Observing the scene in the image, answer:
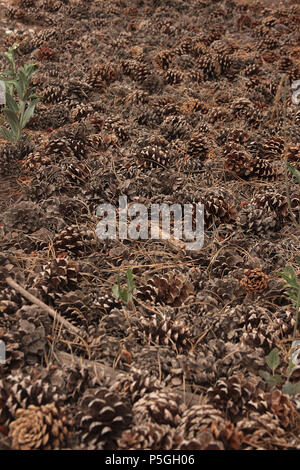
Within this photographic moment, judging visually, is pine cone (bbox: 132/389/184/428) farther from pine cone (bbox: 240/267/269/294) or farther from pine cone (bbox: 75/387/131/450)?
pine cone (bbox: 240/267/269/294)

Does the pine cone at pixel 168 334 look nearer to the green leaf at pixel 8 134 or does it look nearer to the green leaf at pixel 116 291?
the green leaf at pixel 116 291

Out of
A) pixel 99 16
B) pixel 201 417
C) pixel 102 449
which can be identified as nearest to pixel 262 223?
pixel 201 417

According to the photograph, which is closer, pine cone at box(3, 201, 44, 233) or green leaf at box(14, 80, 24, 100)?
pine cone at box(3, 201, 44, 233)

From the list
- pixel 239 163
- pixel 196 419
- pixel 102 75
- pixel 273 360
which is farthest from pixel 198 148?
pixel 196 419

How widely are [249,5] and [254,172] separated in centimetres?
370

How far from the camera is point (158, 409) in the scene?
50.9 inches

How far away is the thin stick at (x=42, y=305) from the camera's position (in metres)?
1.63

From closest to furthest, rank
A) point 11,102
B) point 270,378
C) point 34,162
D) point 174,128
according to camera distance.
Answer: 1. point 270,378
2. point 34,162
3. point 11,102
4. point 174,128

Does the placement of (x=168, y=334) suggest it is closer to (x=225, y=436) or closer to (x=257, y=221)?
(x=225, y=436)

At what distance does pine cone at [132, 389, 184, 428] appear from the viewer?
1.28m

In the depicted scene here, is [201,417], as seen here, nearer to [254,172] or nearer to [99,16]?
[254,172]

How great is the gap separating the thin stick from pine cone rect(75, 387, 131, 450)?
35 cm

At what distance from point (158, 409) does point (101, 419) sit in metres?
0.17

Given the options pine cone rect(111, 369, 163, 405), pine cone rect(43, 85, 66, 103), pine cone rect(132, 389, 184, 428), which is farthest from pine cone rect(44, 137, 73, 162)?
pine cone rect(132, 389, 184, 428)
